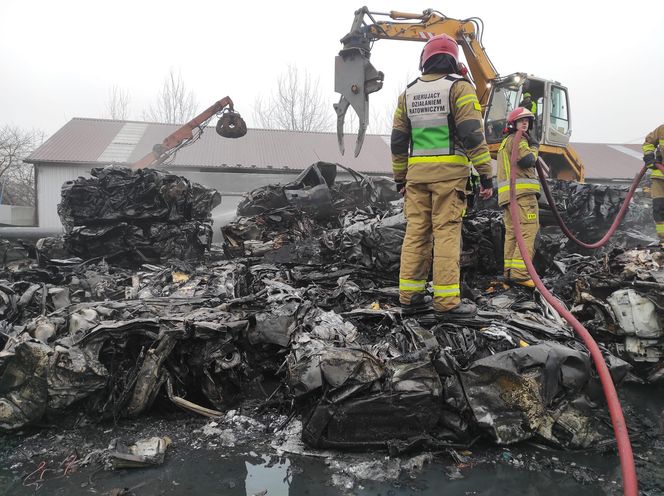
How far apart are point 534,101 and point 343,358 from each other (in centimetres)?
712

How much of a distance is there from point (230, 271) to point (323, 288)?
42.8 inches

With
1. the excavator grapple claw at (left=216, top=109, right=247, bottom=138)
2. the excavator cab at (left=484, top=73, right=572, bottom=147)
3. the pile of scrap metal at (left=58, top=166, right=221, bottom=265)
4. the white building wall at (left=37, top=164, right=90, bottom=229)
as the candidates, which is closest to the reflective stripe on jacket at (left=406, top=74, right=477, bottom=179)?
the pile of scrap metal at (left=58, top=166, right=221, bottom=265)

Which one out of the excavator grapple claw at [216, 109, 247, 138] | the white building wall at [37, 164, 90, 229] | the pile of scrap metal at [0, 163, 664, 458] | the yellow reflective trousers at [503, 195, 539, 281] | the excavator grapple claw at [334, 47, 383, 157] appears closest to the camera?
the pile of scrap metal at [0, 163, 664, 458]

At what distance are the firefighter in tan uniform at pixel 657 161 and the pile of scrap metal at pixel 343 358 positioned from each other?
6.64ft

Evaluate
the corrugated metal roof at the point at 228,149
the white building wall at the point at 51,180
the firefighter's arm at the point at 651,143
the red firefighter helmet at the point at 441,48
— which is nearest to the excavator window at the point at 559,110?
the firefighter's arm at the point at 651,143

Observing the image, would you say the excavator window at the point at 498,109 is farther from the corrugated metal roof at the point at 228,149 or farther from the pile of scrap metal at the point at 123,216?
the corrugated metal roof at the point at 228,149

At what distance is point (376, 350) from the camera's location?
7.34 feet

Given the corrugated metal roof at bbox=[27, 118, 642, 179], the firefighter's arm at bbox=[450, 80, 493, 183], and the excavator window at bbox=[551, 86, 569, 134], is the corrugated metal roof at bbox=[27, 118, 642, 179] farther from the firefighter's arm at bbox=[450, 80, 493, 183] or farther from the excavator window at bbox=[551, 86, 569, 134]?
the firefighter's arm at bbox=[450, 80, 493, 183]

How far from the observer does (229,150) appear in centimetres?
1496

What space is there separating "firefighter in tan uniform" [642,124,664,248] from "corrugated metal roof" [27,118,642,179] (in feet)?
34.1

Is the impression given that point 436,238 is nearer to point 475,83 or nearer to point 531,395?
point 531,395

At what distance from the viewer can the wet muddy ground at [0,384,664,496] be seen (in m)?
1.69

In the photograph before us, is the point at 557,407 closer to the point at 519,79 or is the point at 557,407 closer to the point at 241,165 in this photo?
the point at 519,79

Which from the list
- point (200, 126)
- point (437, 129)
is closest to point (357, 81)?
point (437, 129)
